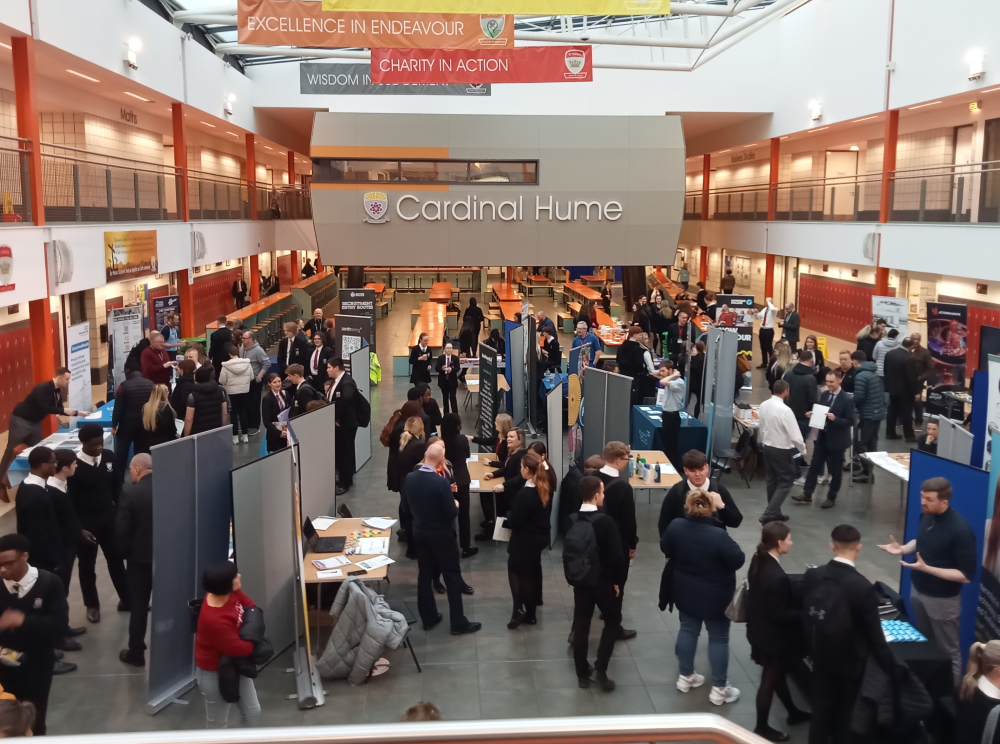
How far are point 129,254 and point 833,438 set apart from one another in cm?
1216

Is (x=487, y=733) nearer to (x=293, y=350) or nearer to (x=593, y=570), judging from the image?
(x=593, y=570)

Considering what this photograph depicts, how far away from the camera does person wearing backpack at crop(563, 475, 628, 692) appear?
5672 mm

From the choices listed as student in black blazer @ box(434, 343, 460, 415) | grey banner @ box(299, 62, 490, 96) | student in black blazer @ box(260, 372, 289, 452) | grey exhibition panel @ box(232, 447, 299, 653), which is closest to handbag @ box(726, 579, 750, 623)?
grey exhibition panel @ box(232, 447, 299, 653)

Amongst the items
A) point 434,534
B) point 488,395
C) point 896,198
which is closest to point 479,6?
point 488,395

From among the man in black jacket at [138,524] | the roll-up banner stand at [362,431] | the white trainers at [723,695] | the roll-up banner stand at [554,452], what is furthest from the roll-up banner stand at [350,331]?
the white trainers at [723,695]

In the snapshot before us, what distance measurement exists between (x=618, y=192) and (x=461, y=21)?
11.6 metres

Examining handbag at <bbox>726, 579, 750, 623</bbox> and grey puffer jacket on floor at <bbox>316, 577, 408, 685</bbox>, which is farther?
grey puffer jacket on floor at <bbox>316, 577, 408, 685</bbox>

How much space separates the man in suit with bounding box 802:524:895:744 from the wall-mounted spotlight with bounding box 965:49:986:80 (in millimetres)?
13060

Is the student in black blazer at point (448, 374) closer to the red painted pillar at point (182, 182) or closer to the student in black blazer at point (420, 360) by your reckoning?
the student in black blazer at point (420, 360)

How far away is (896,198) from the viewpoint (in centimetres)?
1766

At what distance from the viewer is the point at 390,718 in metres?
5.70

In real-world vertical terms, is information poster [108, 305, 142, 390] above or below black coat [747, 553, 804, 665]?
above

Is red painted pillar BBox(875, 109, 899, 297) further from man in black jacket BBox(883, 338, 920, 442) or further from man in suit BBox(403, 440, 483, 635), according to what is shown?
man in suit BBox(403, 440, 483, 635)

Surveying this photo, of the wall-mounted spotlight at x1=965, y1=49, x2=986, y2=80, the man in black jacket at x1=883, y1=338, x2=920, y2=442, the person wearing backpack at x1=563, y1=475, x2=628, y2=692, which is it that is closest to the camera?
the person wearing backpack at x1=563, y1=475, x2=628, y2=692
